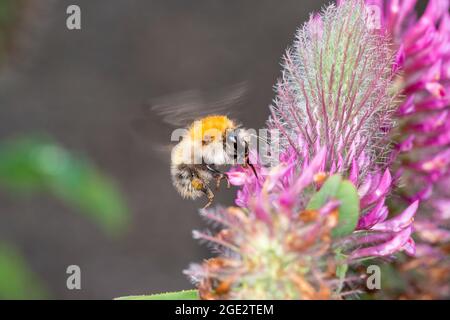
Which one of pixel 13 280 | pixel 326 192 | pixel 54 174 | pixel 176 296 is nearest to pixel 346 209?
pixel 326 192

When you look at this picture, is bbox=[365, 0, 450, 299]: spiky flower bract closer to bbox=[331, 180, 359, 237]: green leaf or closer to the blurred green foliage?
bbox=[331, 180, 359, 237]: green leaf

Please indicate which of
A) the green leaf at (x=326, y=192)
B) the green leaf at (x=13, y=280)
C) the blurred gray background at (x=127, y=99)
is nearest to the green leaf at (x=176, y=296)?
the green leaf at (x=326, y=192)

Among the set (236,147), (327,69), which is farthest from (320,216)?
(236,147)

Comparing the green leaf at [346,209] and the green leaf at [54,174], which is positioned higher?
the green leaf at [54,174]

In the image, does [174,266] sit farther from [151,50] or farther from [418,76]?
[418,76]

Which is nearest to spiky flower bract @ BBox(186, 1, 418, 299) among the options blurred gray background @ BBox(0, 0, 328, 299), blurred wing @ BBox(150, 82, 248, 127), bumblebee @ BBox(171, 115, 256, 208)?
bumblebee @ BBox(171, 115, 256, 208)

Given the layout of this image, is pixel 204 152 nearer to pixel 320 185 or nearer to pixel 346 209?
pixel 320 185

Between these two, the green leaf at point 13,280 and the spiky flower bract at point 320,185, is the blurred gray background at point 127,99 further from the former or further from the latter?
the spiky flower bract at point 320,185
